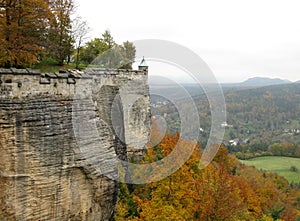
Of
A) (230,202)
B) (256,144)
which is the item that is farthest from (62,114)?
(256,144)

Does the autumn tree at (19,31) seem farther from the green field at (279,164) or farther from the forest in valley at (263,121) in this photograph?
the forest in valley at (263,121)

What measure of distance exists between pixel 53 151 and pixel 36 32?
282 inches

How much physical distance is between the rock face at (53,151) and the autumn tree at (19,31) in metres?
2.10

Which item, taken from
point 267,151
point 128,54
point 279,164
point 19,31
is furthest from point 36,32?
point 267,151

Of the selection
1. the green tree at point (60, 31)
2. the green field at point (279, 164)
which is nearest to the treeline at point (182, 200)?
the green tree at point (60, 31)

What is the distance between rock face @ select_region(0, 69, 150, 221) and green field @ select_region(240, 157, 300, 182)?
60.5 m

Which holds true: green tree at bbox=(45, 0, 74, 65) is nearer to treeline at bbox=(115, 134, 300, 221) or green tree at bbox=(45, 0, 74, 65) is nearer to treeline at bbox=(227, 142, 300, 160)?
treeline at bbox=(115, 134, 300, 221)

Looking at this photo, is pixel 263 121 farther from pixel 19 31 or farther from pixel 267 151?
pixel 19 31

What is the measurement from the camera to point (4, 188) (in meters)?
10.6

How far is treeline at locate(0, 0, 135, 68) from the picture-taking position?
41.6 ft

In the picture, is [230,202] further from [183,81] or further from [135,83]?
[135,83]

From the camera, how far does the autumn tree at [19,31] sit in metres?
12.4

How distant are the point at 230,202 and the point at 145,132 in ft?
26.7

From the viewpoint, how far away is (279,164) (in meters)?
72.7
